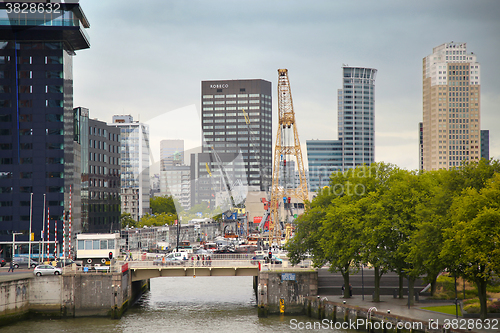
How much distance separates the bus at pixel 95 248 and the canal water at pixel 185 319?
7602 mm

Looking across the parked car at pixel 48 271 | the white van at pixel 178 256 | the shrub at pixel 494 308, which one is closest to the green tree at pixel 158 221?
the white van at pixel 178 256

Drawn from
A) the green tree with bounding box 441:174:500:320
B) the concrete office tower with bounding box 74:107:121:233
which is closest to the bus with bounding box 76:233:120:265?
the green tree with bounding box 441:174:500:320

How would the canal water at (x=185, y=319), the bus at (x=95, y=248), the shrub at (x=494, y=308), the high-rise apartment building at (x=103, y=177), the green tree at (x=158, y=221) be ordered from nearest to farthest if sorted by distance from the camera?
the shrub at (x=494, y=308) < the canal water at (x=185, y=319) < the bus at (x=95, y=248) < the high-rise apartment building at (x=103, y=177) < the green tree at (x=158, y=221)

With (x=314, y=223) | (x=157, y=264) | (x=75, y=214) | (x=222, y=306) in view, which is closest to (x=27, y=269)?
(x=157, y=264)

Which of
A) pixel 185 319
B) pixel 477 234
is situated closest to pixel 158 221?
pixel 185 319

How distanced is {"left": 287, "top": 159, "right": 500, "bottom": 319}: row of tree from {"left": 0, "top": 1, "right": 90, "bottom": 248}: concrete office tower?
52.9 metres

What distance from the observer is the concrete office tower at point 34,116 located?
327ft

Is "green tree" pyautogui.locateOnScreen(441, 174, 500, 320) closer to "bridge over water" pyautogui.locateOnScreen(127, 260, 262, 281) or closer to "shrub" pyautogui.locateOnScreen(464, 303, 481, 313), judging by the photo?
"shrub" pyautogui.locateOnScreen(464, 303, 481, 313)

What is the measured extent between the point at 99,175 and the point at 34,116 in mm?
36621

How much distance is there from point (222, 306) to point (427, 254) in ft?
97.0

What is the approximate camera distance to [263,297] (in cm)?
6225

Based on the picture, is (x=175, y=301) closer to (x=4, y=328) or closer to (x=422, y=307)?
(x=4, y=328)

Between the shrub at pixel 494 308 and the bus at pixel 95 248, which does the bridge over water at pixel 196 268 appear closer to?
the bus at pixel 95 248

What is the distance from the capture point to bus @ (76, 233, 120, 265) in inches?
2749
